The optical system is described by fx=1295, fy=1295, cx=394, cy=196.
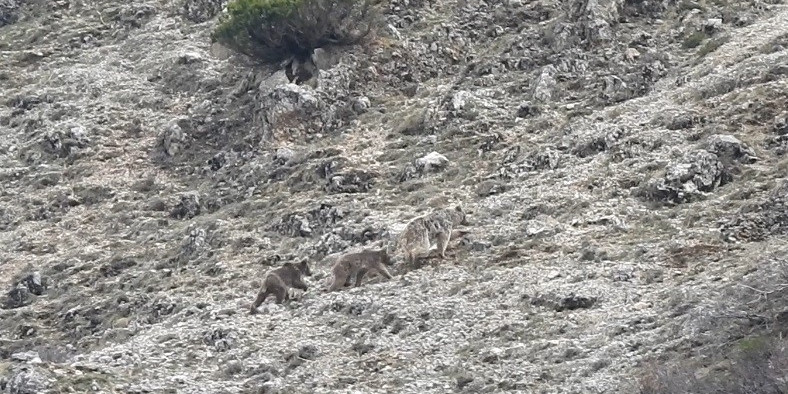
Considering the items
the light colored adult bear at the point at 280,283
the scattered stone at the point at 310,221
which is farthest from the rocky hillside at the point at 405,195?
the light colored adult bear at the point at 280,283

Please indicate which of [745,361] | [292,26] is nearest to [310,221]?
[292,26]

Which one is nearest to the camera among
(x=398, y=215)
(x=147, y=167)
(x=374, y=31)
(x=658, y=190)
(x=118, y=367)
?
(x=118, y=367)

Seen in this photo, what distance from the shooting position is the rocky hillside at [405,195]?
1966 centimetres

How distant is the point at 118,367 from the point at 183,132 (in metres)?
12.6

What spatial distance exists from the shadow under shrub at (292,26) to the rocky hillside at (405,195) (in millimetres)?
515

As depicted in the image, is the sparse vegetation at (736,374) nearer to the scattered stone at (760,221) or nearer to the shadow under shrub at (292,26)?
the scattered stone at (760,221)

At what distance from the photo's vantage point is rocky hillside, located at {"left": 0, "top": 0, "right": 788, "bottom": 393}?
1966cm

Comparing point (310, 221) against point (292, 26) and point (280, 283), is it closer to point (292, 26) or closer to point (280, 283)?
point (280, 283)

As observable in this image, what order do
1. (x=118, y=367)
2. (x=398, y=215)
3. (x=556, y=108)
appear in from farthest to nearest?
(x=556, y=108), (x=398, y=215), (x=118, y=367)

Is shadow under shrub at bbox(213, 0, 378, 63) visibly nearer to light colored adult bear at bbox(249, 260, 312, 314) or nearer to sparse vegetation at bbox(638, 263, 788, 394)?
light colored adult bear at bbox(249, 260, 312, 314)

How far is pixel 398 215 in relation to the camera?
2612 centimetres

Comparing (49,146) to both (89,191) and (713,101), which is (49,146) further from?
(713,101)

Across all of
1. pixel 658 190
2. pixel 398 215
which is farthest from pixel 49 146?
pixel 658 190

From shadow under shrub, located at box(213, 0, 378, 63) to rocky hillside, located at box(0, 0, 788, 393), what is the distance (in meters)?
0.52
